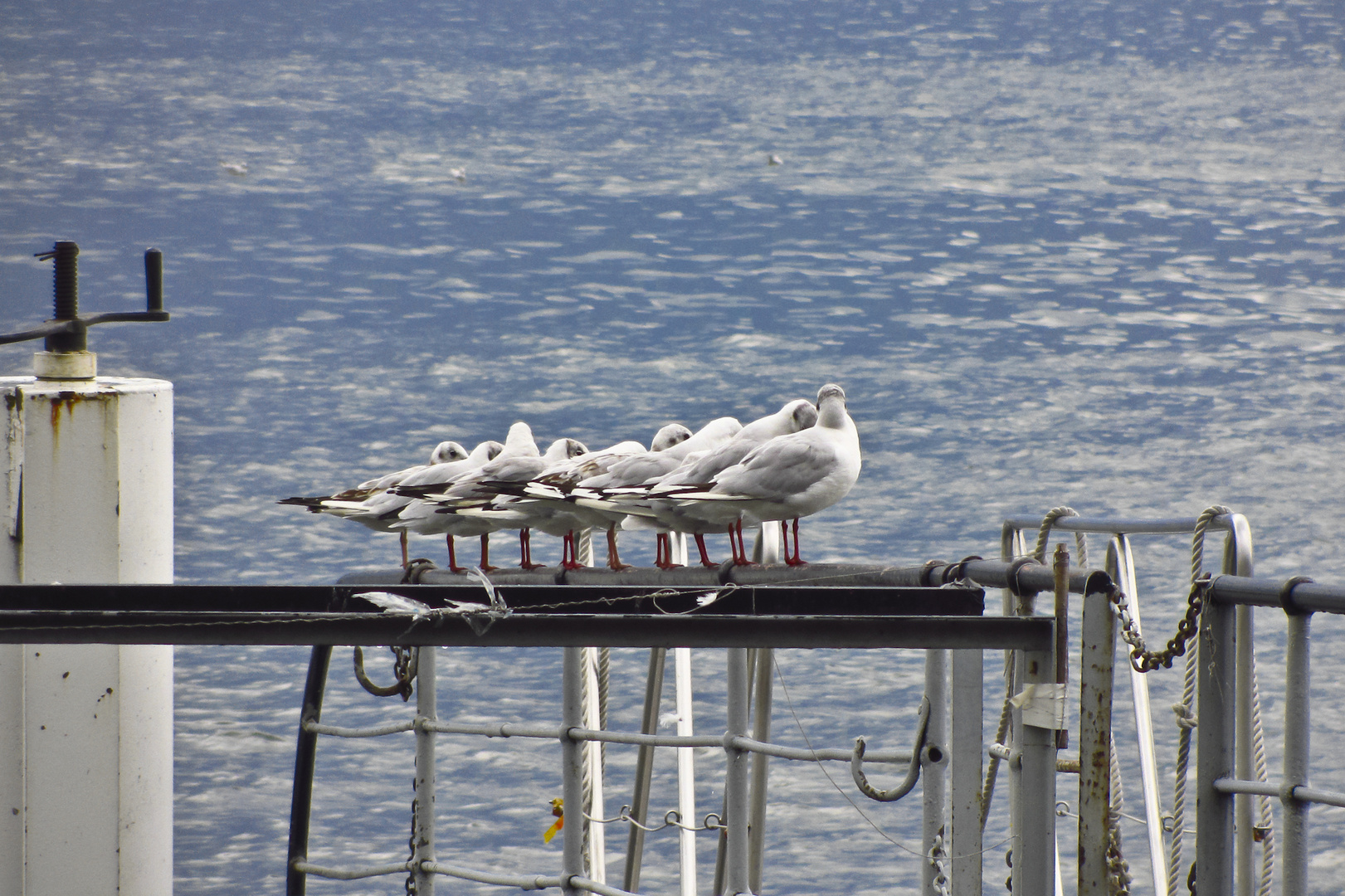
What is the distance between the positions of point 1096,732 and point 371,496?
2111mm

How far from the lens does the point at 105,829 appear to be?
2.39 metres

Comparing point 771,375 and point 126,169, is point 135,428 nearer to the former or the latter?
point 771,375

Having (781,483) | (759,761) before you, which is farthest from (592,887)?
(781,483)

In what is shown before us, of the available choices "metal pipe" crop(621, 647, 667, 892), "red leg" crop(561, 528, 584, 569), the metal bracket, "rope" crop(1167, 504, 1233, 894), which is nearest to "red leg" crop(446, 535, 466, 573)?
"red leg" crop(561, 528, 584, 569)

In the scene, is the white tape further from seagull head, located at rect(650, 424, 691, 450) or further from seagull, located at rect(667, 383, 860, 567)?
seagull head, located at rect(650, 424, 691, 450)

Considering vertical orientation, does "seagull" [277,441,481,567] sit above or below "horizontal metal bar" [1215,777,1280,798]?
above

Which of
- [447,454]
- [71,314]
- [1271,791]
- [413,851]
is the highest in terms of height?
[71,314]

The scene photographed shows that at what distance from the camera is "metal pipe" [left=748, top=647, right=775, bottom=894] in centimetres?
313

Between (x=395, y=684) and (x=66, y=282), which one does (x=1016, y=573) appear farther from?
(x=66, y=282)

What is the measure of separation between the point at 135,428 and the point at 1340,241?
21281mm

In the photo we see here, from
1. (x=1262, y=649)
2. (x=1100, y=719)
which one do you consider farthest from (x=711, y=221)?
(x=1100, y=719)

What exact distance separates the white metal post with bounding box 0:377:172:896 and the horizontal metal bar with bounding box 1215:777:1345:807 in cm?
147

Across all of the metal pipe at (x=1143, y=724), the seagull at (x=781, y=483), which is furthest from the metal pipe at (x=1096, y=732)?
the seagull at (x=781, y=483)

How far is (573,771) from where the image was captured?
3084mm
